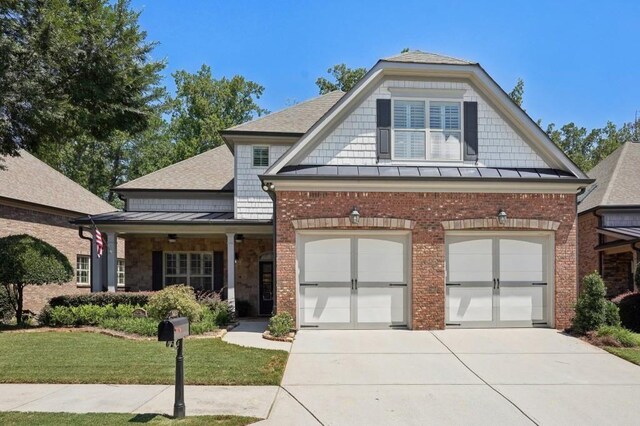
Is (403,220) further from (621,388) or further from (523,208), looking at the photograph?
(621,388)

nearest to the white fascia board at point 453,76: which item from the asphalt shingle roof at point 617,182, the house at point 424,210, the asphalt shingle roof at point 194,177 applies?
the house at point 424,210

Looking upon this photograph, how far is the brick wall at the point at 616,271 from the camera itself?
1758 centimetres

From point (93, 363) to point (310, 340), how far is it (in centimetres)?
444

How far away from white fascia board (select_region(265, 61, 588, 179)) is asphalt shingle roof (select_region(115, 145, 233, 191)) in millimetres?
6639

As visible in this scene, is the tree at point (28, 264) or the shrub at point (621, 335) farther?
the tree at point (28, 264)

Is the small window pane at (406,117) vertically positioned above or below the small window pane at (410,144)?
above

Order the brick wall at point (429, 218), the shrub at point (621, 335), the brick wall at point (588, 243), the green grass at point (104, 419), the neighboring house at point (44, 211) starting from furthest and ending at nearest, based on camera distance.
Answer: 1. the neighboring house at point (44, 211)
2. the brick wall at point (588, 243)
3. the brick wall at point (429, 218)
4. the shrub at point (621, 335)
5. the green grass at point (104, 419)

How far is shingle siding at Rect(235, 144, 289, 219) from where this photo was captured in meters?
17.3

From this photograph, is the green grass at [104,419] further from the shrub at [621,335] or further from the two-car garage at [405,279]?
the shrub at [621,335]

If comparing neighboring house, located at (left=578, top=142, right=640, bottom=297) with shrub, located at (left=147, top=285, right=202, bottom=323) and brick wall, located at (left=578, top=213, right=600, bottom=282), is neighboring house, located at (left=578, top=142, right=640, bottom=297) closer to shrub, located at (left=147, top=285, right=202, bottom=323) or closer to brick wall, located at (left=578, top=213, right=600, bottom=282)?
brick wall, located at (left=578, top=213, right=600, bottom=282)

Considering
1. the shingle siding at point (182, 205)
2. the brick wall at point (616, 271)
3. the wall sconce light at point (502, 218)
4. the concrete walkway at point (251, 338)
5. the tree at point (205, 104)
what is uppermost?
the tree at point (205, 104)

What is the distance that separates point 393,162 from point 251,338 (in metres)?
5.61

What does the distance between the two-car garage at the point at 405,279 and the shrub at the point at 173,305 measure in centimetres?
268

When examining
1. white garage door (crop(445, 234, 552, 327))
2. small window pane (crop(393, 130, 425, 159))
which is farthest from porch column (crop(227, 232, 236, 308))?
white garage door (crop(445, 234, 552, 327))
